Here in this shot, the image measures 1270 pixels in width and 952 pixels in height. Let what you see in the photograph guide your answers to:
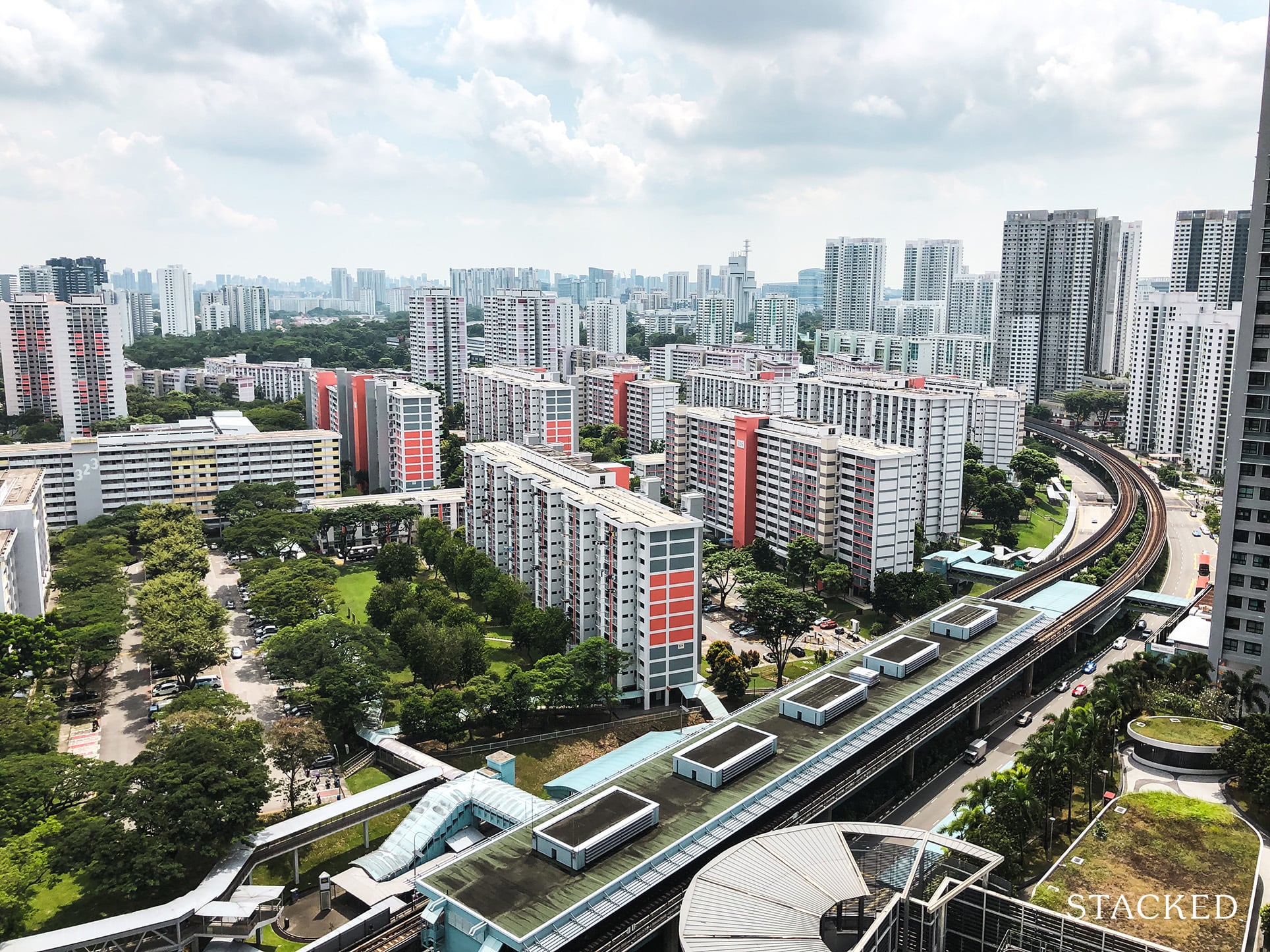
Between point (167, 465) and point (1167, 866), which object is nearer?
point (1167, 866)

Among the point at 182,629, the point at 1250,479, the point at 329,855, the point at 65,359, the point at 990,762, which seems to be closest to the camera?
the point at 329,855

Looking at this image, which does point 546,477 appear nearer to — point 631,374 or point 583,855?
point 583,855

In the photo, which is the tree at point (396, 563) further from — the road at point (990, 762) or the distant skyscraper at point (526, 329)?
the distant skyscraper at point (526, 329)

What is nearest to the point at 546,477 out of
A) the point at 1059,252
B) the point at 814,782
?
the point at 814,782

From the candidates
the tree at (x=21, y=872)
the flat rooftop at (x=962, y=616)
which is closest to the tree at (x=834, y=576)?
the flat rooftop at (x=962, y=616)

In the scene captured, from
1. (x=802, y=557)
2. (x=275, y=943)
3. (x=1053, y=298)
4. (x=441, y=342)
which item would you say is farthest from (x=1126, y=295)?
(x=275, y=943)

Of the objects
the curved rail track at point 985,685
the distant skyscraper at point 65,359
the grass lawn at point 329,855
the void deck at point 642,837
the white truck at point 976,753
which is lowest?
the grass lawn at point 329,855

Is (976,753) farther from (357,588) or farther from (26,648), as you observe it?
(26,648)
